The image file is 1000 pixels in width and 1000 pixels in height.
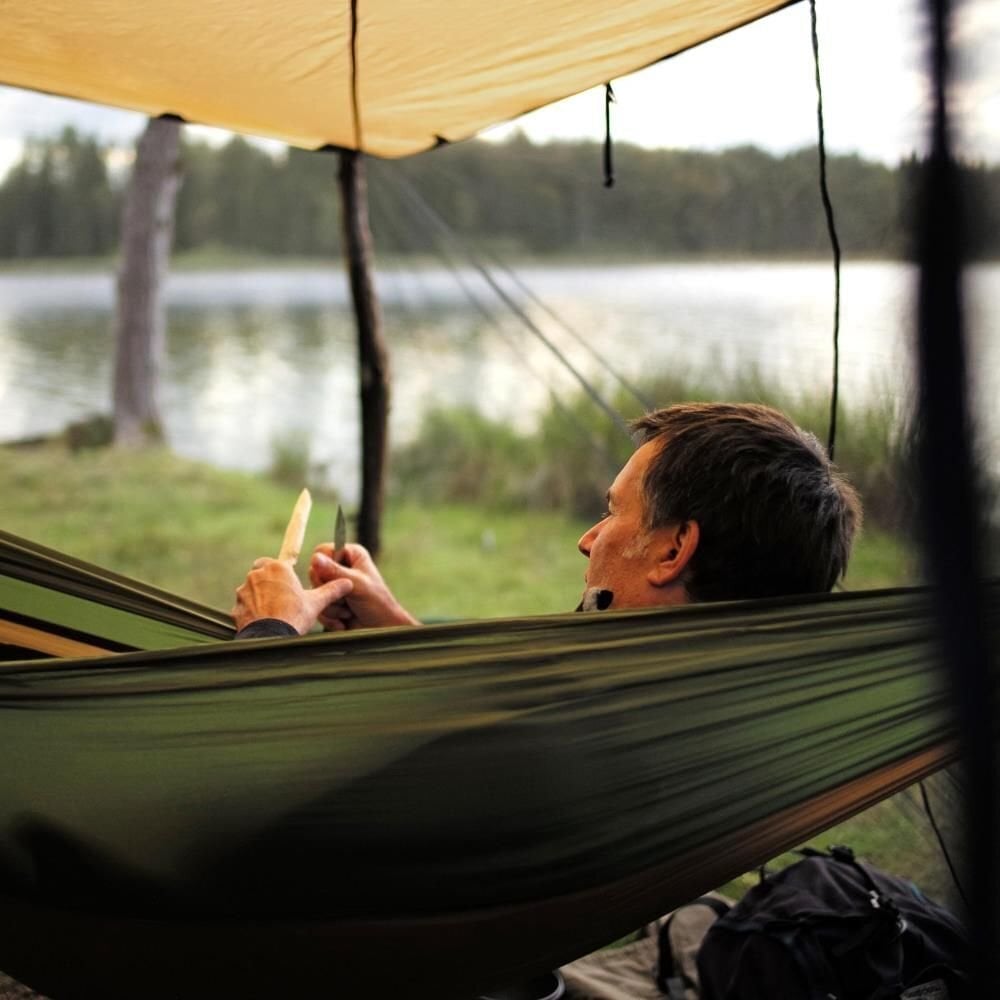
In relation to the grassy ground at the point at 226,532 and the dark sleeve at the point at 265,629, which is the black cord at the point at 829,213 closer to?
the dark sleeve at the point at 265,629

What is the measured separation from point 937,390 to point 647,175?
4227 millimetres

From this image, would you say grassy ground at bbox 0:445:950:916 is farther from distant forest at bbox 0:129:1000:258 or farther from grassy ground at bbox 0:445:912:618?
distant forest at bbox 0:129:1000:258

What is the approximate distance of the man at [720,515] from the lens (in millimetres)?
1367

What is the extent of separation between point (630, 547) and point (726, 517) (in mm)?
117

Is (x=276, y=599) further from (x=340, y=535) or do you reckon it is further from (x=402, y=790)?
(x=402, y=790)

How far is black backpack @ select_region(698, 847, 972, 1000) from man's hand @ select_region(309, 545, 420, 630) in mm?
610

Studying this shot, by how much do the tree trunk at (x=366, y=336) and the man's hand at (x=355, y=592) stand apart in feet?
5.50

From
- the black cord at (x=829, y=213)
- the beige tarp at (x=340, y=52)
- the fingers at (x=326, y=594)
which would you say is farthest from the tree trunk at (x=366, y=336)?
the fingers at (x=326, y=594)

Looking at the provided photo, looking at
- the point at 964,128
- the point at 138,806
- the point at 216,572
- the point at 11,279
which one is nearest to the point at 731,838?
the point at 138,806

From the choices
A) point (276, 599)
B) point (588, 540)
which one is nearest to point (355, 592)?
point (276, 599)

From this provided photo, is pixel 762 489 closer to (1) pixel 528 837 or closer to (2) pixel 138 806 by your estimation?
(1) pixel 528 837

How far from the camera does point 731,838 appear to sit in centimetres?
115

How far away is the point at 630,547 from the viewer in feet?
4.63

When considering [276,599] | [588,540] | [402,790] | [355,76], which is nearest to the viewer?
[402,790]
